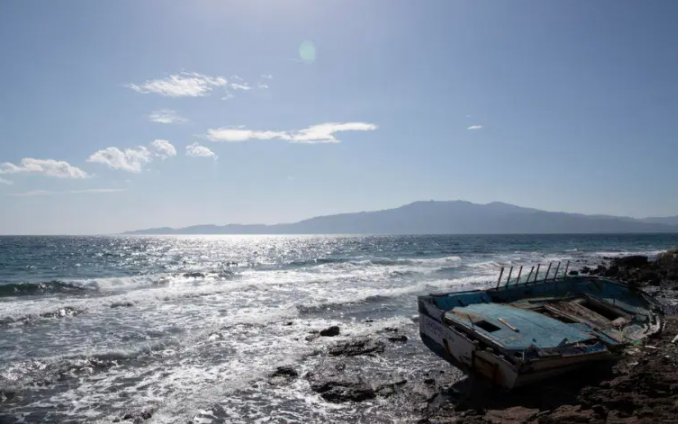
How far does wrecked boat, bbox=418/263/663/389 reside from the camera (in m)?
8.71

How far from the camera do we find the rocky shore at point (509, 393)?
22.3 ft

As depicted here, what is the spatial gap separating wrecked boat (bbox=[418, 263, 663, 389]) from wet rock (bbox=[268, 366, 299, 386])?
4.13 meters

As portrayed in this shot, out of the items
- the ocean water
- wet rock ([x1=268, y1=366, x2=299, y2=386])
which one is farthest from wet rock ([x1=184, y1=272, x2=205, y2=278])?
wet rock ([x1=268, y1=366, x2=299, y2=386])

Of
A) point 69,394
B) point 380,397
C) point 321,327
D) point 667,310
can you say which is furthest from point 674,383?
point 667,310

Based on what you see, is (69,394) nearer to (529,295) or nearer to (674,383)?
(674,383)

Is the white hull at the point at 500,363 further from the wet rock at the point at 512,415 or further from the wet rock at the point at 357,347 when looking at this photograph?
the wet rock at the point at 357,347

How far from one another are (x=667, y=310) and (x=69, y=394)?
2351 cm

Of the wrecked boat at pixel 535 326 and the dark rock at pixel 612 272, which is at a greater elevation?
the wrecked boat at pixel 535 326

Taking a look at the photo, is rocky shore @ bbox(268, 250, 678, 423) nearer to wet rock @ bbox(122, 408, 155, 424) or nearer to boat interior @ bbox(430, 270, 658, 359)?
boat interior @ bbox(430, 270, 658, 359)

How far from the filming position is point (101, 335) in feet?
46.4

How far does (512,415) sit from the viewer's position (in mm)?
7359

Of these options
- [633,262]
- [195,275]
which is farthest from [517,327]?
[633,262]

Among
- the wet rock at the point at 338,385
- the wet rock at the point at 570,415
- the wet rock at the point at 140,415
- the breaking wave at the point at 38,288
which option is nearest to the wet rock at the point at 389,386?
the wet rock at the point at 338,385

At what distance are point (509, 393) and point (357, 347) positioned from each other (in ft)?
16.4
